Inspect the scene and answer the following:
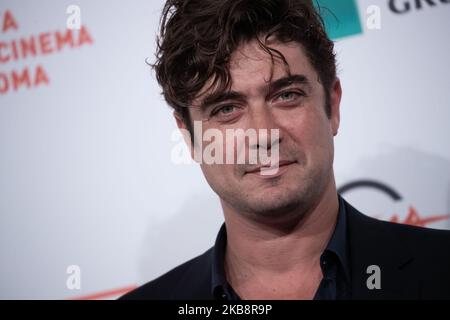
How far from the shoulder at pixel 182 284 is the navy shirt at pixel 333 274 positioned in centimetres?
7

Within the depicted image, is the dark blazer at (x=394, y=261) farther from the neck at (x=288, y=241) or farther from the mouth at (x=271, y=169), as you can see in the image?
the mouth at (x=271, y=169)

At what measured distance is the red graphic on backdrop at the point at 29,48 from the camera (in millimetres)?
1950

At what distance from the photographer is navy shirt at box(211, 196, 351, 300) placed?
→ 4.49 ft

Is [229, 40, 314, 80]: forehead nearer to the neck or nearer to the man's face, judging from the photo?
the man's face

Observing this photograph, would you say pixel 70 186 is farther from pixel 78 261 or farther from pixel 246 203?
pixel 246 203

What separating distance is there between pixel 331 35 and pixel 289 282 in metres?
0.83

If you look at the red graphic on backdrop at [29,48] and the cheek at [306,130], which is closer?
the cheek at [306,130]

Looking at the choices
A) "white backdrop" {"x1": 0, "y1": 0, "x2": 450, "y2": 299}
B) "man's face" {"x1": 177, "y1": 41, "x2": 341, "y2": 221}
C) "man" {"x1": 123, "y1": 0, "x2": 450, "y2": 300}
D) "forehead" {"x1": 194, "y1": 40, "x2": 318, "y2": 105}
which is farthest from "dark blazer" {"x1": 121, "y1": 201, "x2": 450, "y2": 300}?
"forehead" {"x1": 194, "y1": 40, "x2": 318, "y2": 105}

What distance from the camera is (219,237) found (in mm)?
1604

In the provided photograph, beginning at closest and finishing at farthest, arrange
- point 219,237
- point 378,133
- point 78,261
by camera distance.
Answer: point 219,237 → point 378,133 → point 78,261

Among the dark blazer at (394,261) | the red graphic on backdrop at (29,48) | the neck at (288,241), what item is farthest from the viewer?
the red graphic on backdrop at (29,48)

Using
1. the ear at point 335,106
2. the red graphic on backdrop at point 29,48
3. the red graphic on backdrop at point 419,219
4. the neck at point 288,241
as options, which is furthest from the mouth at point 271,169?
the red graphic on backdrop at point 29,48

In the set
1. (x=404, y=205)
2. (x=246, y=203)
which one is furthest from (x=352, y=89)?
(x=246, y=203)

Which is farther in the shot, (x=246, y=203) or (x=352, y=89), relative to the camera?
(x=352, y=89)
